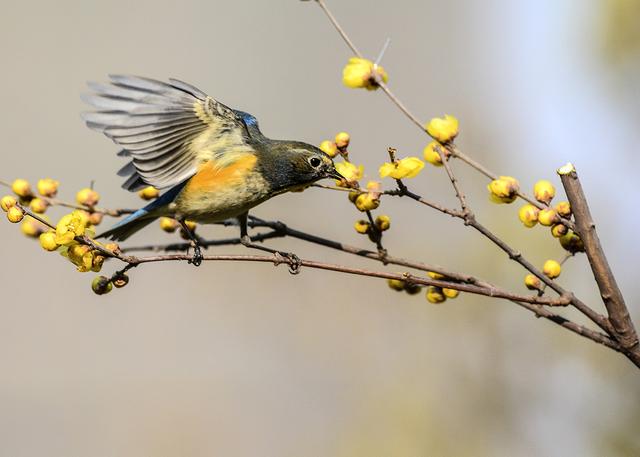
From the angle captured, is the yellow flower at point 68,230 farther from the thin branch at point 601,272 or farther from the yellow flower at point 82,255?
Answer: the thin branch at point 601,272

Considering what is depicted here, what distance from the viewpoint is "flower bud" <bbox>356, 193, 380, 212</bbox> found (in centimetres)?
243

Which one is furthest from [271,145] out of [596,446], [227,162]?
[596,446]

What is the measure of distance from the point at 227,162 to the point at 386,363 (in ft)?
4.83

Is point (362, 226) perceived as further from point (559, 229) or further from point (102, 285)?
point (102, 285)

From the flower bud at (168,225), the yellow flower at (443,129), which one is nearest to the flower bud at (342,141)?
the yellow flower at (443,129)

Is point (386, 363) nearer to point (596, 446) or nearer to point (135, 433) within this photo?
point (596, 446)

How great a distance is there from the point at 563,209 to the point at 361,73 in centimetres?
65

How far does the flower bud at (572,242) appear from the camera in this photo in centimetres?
231

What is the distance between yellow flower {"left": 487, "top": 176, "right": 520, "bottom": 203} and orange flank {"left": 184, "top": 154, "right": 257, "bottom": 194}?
1687mm

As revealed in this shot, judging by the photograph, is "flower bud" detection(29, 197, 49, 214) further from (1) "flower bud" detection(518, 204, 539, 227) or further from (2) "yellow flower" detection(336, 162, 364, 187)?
(1) "flower bud" detection(518, 204, 539, 227)

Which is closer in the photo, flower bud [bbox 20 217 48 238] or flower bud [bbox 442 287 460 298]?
flower bud [bbox 442 287 460 298]

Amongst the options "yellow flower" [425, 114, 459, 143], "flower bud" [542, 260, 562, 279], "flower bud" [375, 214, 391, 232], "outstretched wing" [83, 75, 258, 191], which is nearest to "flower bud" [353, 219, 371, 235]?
"flower bud" [375, 214, 391, 232]

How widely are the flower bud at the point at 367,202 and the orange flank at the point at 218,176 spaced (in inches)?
52.7

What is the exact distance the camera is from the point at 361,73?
2.21m
